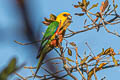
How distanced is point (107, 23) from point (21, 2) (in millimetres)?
1908

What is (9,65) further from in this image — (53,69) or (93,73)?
(93,73)

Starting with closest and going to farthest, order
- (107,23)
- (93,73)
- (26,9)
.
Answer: (26,9) → (93,73) → (107,23)

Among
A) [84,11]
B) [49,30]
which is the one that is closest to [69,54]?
[84,11]

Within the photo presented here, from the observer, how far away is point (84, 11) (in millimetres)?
2445

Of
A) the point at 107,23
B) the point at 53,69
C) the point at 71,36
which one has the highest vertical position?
the point at 53,69

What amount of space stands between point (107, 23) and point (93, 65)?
479mm

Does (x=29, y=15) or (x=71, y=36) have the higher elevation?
(x=29, y=15)

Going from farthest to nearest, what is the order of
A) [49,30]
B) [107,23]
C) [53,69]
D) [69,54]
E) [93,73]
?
A: [49,30]
[69,54]
[107,23]
[93,73]
[53,69]

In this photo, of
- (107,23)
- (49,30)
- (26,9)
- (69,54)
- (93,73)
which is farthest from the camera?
(49,30)

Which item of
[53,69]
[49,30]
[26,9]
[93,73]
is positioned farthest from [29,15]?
[49,30]

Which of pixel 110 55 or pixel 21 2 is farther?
pixel 110 55

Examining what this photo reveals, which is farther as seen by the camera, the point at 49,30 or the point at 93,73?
the point at 49,30

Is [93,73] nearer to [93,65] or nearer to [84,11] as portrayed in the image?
[93,65]

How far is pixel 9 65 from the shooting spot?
503 millimetres
